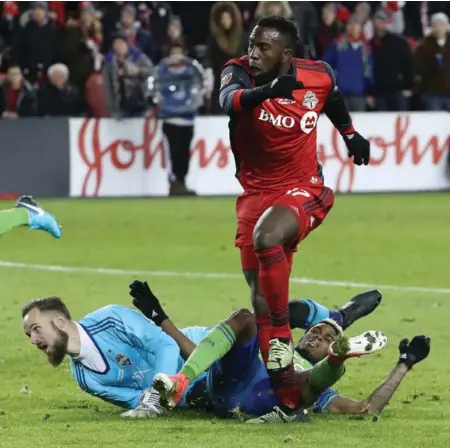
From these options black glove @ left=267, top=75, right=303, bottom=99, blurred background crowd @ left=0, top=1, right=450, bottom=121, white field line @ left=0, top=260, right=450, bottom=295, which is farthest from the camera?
blurred background crowd @ left=0, top=1, right=450, bottom=121

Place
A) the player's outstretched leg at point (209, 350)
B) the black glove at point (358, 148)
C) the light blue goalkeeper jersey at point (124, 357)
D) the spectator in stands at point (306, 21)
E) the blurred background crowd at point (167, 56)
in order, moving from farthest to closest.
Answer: the spectator in stands at point (306, 21) → the blurred background crowd at point (167, 56) → the black glove at point (358, 148) → the light blue goalkeeper jersey at point (124, 357) → the player's outstretched leg at point (209, 350)

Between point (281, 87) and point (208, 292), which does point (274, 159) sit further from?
point (208, 292)

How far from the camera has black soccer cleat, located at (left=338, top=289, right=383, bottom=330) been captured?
9.27 metres

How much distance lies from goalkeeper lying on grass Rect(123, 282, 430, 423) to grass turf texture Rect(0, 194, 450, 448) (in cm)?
13

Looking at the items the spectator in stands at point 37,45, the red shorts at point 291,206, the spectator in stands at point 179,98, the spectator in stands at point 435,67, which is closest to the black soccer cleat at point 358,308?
the red shorts at point 291,206

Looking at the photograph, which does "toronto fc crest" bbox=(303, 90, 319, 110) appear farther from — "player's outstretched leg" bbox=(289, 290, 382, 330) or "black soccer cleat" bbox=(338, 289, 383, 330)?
"black soccer cleat" bbox=(338, 289, 383, 330)

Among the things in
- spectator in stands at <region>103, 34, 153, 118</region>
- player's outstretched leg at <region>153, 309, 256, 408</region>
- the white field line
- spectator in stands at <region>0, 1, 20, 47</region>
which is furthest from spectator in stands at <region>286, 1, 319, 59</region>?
player's outstretched leg at <region>153, 309, 256, 408</region>

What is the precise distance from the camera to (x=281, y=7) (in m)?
19.3

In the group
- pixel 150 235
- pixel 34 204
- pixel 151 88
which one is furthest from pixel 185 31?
pixel 34 204

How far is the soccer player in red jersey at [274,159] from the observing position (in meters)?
8.02

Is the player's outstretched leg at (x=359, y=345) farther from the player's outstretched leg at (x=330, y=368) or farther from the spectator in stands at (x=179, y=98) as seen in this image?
the spectator in stands at (x=179, y=98)

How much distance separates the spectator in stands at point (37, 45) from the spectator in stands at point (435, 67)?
572 cm

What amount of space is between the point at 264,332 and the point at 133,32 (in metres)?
15.4

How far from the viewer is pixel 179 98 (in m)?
21.9
